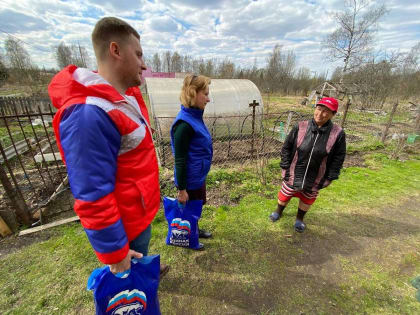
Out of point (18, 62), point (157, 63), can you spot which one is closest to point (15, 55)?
point (18, 62)

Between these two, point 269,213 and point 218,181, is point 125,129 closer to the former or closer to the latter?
point 269,213

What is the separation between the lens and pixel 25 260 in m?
2.37

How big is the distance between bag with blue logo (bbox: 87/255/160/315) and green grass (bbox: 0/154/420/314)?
0.70 meters

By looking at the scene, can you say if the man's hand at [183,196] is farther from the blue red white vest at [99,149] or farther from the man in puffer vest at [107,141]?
the blue red white vest at [99,149]

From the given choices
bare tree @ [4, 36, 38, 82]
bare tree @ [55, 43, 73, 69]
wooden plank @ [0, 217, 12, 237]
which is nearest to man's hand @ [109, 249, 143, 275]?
wooden plank @ [0, 217, 12, 237]

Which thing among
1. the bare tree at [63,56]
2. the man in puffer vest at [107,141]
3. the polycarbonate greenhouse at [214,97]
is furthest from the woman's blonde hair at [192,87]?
the bare tree at [63,56]

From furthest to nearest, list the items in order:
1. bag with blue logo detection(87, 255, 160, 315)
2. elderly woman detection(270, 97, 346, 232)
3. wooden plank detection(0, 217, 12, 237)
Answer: wooden plank detection(0, 217, 12, 237)
elderly woman detection(270, 97, 346, 232)
bag with blue logo detection(87, 255, 160, 315)

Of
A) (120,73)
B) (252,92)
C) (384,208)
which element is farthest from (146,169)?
(252,92)

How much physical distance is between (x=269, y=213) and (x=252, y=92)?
7.43 metres

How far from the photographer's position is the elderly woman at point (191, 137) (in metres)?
1.92

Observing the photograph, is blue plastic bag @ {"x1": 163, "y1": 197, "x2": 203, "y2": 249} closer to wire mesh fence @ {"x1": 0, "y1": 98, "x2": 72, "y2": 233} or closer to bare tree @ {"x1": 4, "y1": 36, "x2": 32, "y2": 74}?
wire mesh fence @ {"x1": 0, "y1": 98, "x2": 72, "y2": 233}

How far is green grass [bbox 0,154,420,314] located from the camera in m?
1.99

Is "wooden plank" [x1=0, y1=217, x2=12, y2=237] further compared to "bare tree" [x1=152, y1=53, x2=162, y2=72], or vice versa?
"bare tree" [x1=152, y1=53, x2=162, y2=72]

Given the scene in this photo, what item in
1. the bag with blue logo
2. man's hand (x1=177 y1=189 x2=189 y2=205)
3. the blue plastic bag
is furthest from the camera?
the blue plastic bag
